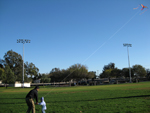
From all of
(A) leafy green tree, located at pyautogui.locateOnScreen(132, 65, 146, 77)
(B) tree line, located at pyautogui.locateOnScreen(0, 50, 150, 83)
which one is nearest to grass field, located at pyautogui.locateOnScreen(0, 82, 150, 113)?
(B) tree line, located at pyautogui.locateOnScreen(0, 50, 150, 83)

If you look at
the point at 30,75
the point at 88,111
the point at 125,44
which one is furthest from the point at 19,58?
the point at 88,111

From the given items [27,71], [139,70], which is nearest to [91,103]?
[27,71]

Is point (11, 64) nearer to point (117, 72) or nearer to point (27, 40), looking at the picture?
point (27, 40)

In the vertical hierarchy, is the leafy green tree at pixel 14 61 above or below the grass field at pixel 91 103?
above

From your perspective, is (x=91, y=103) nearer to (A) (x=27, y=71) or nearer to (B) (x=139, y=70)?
(A) (x=27, y=71)

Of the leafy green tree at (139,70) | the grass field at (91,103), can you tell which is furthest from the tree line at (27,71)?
the grass field at (91,103)

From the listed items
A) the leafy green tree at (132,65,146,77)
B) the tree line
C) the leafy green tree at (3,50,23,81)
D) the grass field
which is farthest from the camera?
the leafy green tree at (132,65,146,77)

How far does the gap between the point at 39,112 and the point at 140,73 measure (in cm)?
10267

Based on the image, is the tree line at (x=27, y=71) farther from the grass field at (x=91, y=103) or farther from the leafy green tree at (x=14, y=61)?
the grass field at (x=91, y=103)

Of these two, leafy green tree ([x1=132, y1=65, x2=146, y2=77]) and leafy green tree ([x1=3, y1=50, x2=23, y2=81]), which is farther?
leafy green tree ([x1=132, y1=65, x2=146, y2=77])

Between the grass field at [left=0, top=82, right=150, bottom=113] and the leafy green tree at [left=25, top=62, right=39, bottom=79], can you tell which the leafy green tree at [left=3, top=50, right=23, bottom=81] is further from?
the grass field at [left=0, top=82, right=150, bottom=113]

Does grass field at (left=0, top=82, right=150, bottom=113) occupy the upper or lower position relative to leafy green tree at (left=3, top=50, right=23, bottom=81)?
lower

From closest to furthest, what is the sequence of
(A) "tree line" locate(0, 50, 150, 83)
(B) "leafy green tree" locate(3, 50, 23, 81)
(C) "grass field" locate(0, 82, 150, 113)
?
(C) "grass field" locate(0, 82, 150, 113), (A) "tree line" locate(0, 50, 150, 83), (B) "leafy green tree" locate(3, 50, 23, 81)

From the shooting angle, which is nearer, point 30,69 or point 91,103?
point 91,103
